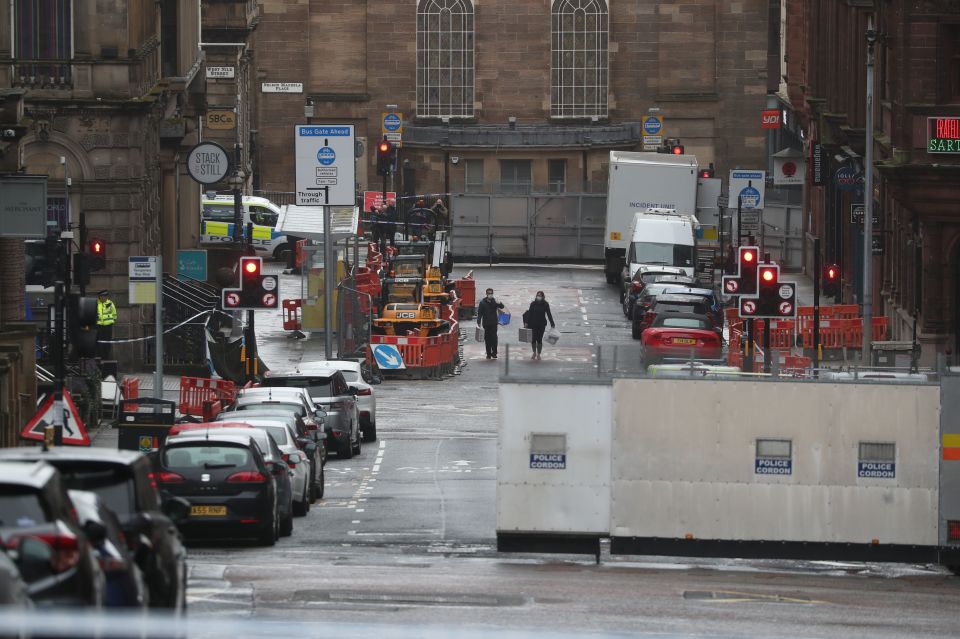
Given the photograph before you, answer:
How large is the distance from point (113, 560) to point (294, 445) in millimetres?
13985

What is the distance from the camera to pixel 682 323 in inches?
1764

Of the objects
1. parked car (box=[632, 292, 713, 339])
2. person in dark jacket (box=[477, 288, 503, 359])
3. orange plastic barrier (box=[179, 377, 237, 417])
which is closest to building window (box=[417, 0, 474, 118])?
person in dark jacket (box=[477, 288, 503, 359])

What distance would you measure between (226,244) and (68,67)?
59.9 ft

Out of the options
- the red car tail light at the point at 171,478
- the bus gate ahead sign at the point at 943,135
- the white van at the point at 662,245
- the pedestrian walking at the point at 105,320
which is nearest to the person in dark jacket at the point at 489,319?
the white van at the point at 662,245

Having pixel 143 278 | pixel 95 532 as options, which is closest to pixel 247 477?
pixel 143 278

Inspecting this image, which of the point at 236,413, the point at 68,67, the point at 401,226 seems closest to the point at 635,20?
the point at 401,226

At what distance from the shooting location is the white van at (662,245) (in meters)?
56.8

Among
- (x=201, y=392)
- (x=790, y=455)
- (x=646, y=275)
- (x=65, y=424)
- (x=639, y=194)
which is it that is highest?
(x=639, y=194)

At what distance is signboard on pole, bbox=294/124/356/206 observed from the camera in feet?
145

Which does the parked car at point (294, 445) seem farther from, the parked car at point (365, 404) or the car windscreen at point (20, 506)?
the car windscreen at point (20, 506)

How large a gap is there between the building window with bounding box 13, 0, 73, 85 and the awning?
30.0 ft

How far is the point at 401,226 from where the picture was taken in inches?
2724

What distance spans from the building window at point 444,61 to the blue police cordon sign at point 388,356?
33.2 metres

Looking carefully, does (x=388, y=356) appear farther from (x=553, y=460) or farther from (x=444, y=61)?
(x=444, y=61)
